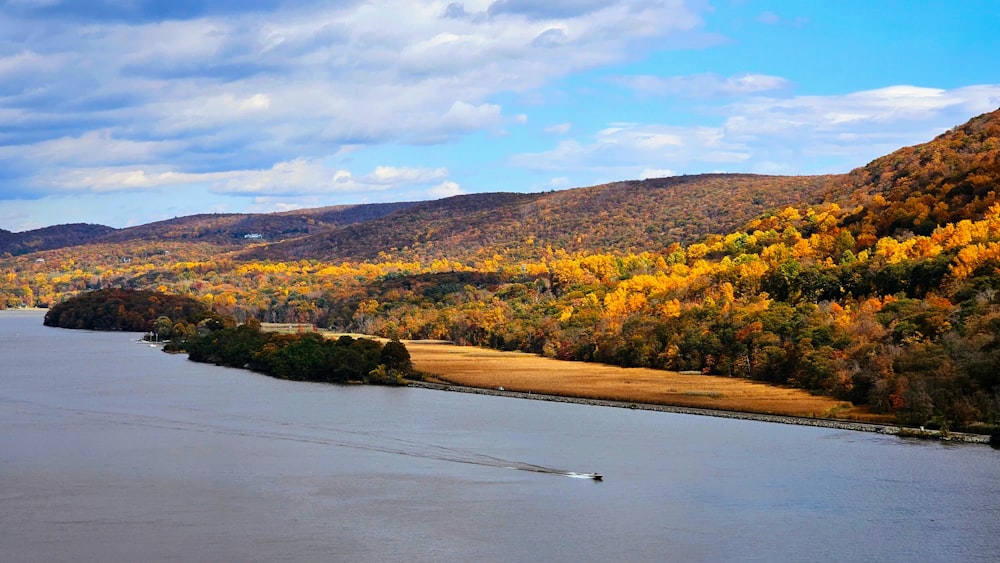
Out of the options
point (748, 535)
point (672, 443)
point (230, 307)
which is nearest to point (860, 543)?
point (748, 535)

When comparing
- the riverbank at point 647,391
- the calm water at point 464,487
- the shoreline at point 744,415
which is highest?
the riverbank at point 647,391

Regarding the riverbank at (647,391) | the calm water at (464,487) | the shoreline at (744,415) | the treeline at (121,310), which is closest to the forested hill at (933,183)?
the riverbank at (647,391)

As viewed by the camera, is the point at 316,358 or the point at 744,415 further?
the point at 316,358

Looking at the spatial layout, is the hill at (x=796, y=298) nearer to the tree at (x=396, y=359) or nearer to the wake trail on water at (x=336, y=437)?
the tree at (x=396, y=359)

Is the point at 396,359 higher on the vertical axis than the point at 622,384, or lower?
higher

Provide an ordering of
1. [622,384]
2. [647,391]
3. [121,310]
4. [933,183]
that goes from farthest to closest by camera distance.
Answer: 1. [121,310]
2. [933,183]
3. [622,384]
4. [647,391]

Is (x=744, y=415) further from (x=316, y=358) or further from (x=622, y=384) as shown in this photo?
(x=316, y=358)

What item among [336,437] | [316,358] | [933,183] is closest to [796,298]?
[933,183]
